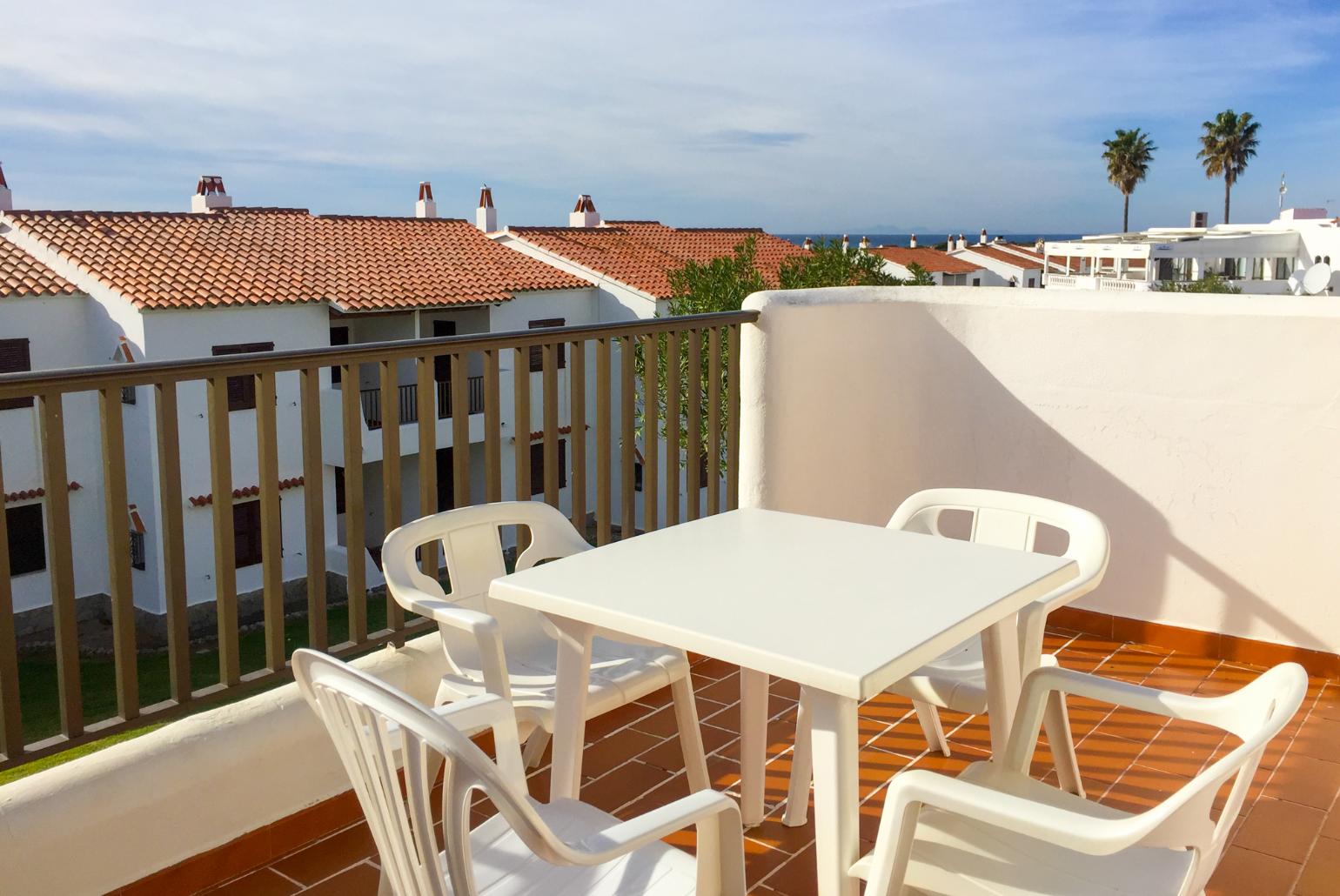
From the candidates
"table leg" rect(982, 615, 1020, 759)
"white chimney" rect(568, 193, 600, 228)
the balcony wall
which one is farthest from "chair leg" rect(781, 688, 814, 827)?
"white chimney" rect(568, 193, 600, 228)

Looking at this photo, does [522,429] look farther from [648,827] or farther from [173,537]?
[648,827]

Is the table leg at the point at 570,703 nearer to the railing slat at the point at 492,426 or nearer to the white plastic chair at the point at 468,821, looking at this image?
the white plastic chair at the point at 468,821

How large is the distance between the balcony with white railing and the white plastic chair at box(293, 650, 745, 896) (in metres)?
0.50

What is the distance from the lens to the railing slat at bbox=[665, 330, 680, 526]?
12.3 ft

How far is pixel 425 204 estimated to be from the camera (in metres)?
29.9

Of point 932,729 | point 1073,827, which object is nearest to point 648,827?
point 1073,827

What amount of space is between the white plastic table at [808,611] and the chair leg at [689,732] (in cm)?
11

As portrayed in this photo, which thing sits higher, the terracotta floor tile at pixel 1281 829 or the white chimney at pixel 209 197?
the white chimney at pixel 209 197

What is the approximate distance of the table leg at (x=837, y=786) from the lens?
1839 millimetres

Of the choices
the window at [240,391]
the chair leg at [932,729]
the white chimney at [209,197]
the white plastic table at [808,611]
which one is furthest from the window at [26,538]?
the white plastic table at [808,611]

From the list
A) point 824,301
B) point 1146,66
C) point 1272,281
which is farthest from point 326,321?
point 1146,66

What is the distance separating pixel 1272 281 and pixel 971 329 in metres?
50.9

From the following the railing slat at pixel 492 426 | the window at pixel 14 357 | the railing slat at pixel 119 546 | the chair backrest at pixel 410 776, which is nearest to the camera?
the chair backrest at pixel 410 776

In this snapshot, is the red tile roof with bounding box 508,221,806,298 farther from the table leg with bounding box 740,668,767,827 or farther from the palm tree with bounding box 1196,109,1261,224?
the palm tree with bounding box 1196,109,1261,224
